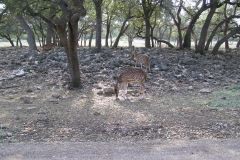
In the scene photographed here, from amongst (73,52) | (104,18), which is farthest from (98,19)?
(104,18)

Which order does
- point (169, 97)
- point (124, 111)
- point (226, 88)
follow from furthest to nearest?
point (226, 88) < point (169, 97) < point (124, 111)

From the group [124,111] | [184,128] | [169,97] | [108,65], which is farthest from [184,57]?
[184,128]

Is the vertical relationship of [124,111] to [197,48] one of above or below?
below

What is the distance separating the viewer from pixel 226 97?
11742 millimetres

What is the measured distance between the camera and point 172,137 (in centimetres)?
804

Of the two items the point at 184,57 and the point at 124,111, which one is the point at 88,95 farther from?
the point at 184,57

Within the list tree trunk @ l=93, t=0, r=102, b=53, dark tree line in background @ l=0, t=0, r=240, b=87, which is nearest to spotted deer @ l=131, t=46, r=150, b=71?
dark tree line in background @ l=0, t=0, r=240, b=87

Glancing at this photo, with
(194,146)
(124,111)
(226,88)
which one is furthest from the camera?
(226,88)

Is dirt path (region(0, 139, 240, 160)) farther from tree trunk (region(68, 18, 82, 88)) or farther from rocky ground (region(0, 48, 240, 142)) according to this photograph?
tree trunk (region(68, 18, 82, 88))

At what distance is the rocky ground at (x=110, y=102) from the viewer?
27.9 ft

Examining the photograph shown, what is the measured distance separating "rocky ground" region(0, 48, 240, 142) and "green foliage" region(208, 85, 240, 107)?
0.19 meters

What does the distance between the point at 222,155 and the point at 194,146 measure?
679 mm

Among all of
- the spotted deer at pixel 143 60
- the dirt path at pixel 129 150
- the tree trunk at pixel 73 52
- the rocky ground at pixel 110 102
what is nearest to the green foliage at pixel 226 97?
the rocky ground at pixel 110 102

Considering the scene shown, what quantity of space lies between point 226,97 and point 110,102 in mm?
3358
